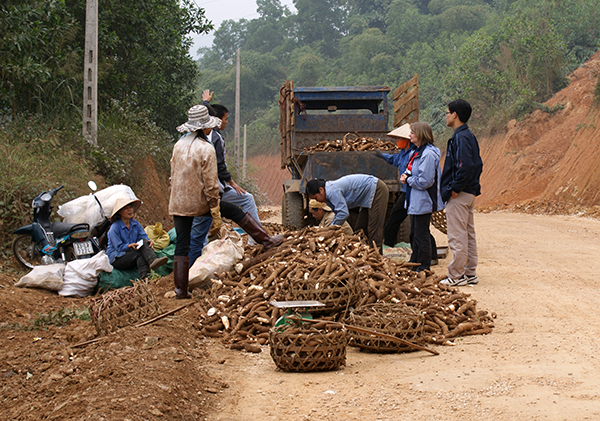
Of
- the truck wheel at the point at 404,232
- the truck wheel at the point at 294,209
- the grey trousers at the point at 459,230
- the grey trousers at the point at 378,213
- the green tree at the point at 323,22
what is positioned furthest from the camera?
the green tree at the point at 323,22

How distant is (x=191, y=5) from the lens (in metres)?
18.9

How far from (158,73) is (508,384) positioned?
15685 millimetres

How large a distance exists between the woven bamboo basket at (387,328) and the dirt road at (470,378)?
0.08 m

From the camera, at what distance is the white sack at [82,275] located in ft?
22.4

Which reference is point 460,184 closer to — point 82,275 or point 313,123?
point 82,275

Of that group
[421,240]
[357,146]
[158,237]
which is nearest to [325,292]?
[421,240]

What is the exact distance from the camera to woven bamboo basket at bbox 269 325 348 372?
13.2ft

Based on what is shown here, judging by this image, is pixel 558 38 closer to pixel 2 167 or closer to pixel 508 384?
pixel 2 167

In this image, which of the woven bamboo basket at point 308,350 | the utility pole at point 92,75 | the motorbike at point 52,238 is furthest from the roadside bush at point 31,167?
the woven bamboo basket at point 308,350

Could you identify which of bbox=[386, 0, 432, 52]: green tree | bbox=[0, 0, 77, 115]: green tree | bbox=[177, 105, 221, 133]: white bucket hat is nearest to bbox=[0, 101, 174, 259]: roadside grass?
bbox=[0, 0, 77, 115]: green tree

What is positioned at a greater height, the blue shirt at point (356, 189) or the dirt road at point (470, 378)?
the blue shirt at point (356, 189)

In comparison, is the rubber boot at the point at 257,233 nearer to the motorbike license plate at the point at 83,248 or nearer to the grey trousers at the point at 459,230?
the grey trousers at the point at 459,230

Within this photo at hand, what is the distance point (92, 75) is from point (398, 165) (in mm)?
6562

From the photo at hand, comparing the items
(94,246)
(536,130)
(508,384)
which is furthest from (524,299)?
(536,130)
